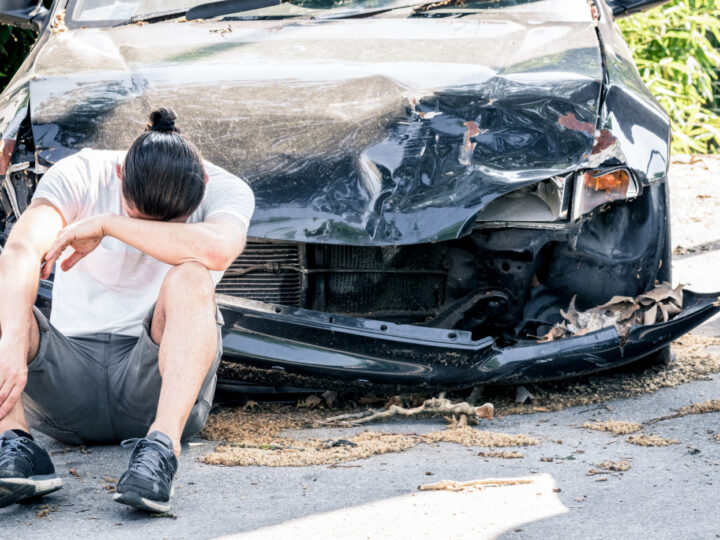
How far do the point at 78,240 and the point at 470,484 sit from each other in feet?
4.24

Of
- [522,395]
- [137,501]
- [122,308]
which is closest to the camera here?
[137,501]

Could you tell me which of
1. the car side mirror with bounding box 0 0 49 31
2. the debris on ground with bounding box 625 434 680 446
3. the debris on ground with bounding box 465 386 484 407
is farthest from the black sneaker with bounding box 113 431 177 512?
the car side mirror with bounding box 0 0 49 31

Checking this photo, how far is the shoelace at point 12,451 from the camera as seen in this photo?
2445 millimetres

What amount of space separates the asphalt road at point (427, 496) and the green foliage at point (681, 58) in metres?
6.79

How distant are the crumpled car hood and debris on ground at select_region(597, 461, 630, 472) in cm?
87

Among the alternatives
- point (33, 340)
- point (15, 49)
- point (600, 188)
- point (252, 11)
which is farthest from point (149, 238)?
point (15, 49)

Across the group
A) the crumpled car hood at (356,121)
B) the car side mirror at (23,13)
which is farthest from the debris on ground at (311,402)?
the car side mirror at (23,13)

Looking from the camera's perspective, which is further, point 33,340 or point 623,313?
point 623,313

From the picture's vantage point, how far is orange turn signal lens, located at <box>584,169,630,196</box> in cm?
336

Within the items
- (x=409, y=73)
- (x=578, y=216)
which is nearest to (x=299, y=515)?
(x=578, y=216)

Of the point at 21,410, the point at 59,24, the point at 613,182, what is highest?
the point at 59,24

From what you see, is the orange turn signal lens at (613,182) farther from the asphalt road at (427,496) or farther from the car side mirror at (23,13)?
the car side mirror at (23,13)

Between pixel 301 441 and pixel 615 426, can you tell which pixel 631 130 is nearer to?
pixel 615 426

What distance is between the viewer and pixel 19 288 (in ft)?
8.57
